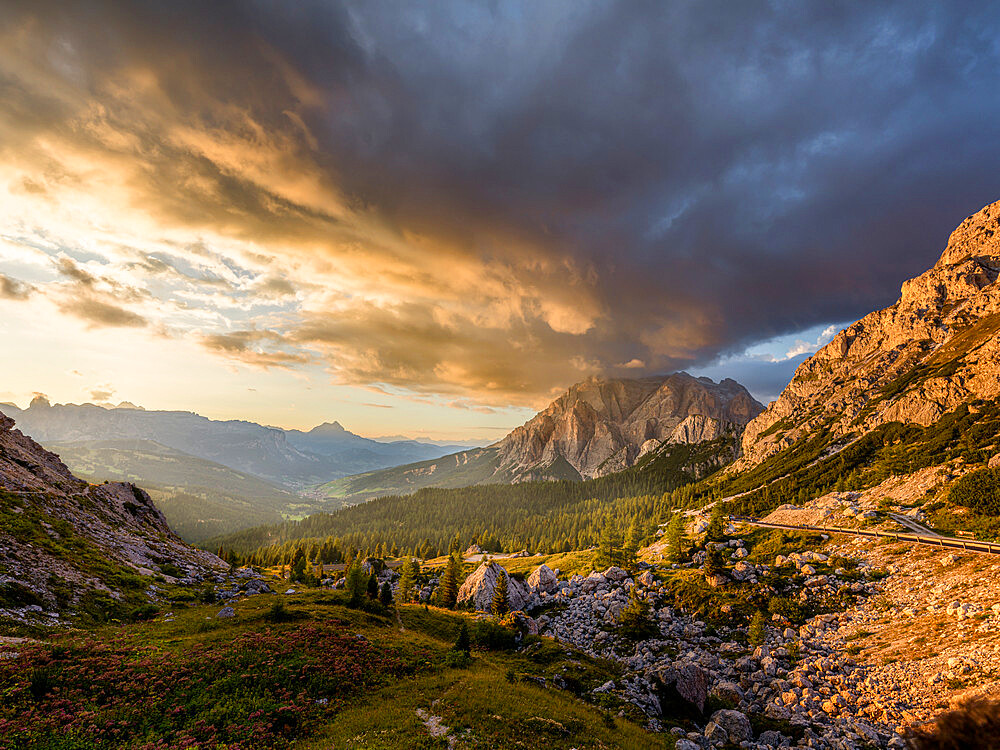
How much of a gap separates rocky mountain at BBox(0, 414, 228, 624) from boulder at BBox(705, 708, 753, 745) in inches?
2487

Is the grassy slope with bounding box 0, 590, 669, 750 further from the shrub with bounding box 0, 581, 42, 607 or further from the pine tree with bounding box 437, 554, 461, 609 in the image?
the pine tree with bounding box 437, 554, 461, 609

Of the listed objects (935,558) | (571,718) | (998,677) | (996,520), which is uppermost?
(996,520)

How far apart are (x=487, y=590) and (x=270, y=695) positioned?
216ft

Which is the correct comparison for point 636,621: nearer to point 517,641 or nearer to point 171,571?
point 517,641

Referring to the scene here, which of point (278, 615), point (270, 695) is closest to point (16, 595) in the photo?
point (278, 615)

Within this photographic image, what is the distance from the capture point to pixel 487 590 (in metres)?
86.6

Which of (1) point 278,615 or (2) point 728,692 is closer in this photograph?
(2) point 728,692

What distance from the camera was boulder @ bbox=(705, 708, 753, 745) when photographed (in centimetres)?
3066

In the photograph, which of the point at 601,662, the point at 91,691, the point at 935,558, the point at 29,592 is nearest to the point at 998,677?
the point at 935,558

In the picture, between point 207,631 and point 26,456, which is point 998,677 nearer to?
point 207,631

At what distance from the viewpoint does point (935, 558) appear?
52875 millimetres

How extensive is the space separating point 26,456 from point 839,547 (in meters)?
169

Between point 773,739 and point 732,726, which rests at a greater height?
point 773,739

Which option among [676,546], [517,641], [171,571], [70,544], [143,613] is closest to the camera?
[143,613]
